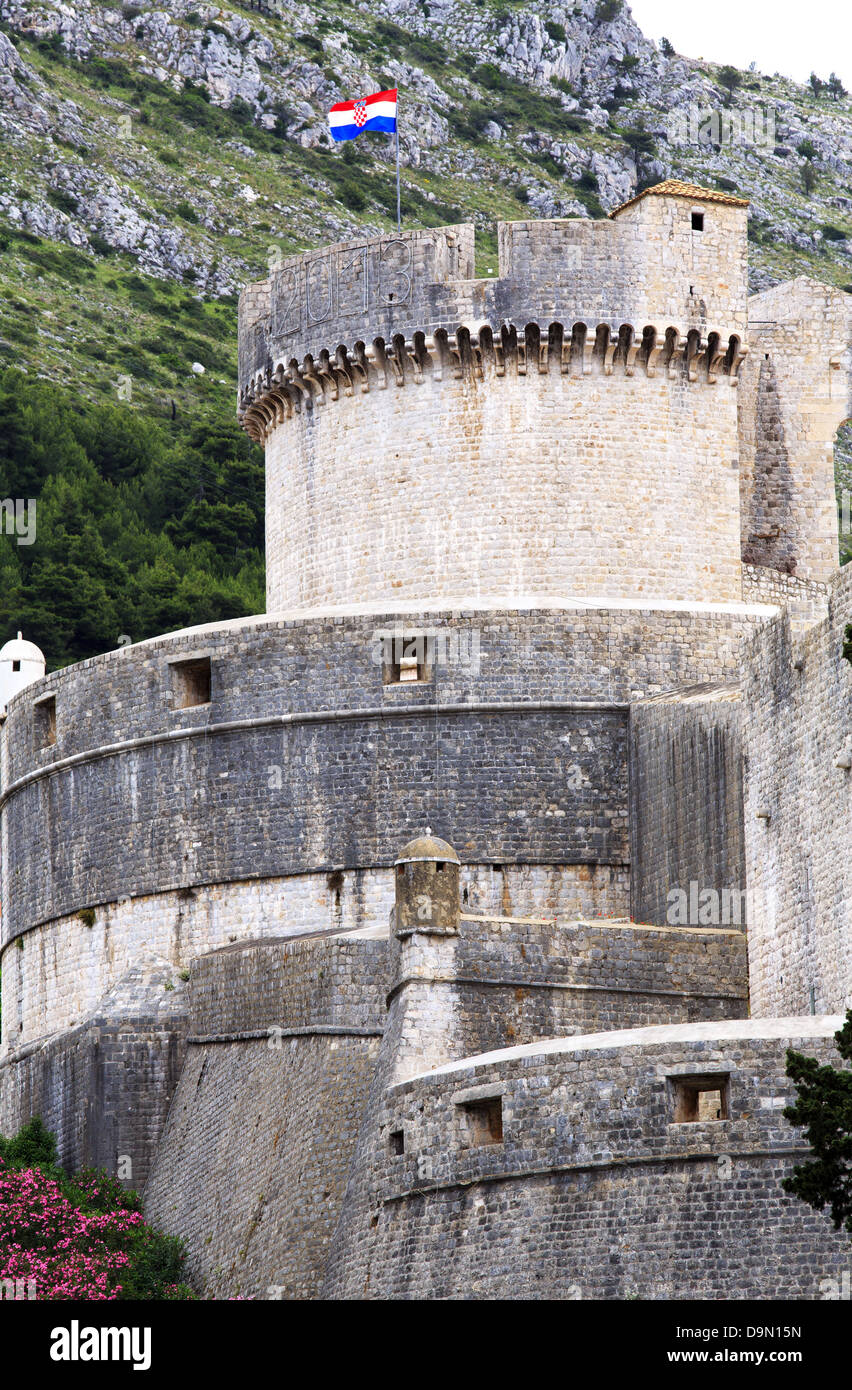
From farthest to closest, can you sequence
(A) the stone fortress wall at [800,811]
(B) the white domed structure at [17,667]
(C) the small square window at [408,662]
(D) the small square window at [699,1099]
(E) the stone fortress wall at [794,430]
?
(B) the white domed structure at [17,667] < (E) the stone fortress wall at [794,430] < (C) the small square window at [408,662] < (A) the stone fortress wall at [800,811] < (D) the small square window at [699,1099]

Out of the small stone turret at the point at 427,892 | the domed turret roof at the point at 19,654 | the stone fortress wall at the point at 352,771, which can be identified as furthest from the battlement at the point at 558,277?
the small stone turret at the point at 427,892

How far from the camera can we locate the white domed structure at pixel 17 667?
1529 inches

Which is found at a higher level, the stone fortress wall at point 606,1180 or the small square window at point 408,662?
the small square window at point 408,662

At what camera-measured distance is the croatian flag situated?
128 feet

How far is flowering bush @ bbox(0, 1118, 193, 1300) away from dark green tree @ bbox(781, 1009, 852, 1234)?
910 centimetres

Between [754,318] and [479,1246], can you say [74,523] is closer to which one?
[754,318]

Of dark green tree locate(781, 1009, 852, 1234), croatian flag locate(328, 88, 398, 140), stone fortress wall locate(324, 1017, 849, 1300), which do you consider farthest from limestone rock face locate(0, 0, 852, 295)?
dark green tree locate(781, 1009, 852, 1234)

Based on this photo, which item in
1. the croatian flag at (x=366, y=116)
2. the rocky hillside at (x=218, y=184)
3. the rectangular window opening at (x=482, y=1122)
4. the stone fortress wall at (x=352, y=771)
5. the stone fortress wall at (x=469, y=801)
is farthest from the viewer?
the rocky hillside at (x=218, y=184)

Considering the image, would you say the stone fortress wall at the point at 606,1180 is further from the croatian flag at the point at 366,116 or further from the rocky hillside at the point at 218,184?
the rocky hillside at the point at 218,184

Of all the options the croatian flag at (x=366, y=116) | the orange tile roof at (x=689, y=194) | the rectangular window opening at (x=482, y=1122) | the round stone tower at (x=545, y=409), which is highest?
the croatian flag at (x=366, y=116)

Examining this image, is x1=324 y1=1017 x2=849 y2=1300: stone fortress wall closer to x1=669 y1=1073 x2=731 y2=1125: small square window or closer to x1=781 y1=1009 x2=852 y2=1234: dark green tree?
x1=669 y1=1073 x2=731 y2=1125: small square window

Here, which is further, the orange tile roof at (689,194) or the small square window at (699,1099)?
the orange tile roof at (689,194)

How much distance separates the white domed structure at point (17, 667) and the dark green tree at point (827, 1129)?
68.7 feet

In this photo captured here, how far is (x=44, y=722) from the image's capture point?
1373 inches
